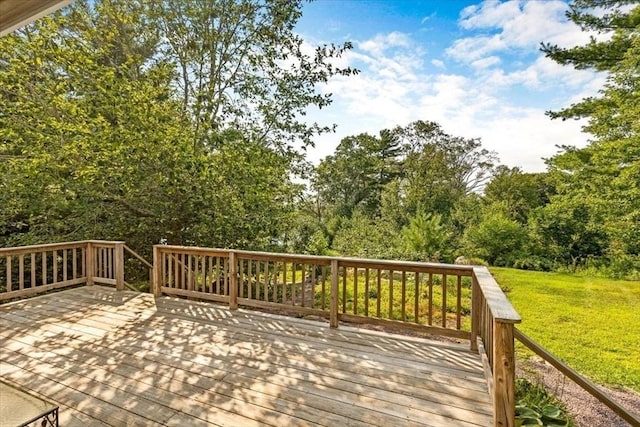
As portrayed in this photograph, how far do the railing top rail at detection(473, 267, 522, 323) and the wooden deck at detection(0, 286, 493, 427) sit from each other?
825mm

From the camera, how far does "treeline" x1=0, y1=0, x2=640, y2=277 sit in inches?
232

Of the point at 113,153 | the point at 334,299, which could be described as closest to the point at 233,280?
the point at 334,299

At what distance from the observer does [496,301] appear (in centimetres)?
206

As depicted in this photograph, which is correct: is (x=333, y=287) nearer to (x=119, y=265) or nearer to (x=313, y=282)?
(x=313, y=282)

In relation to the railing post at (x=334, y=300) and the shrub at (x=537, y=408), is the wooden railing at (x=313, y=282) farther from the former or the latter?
the shrub at (x=537, y=408)

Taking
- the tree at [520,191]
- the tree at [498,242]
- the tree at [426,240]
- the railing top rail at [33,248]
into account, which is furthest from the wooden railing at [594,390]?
the tree at [520,191]

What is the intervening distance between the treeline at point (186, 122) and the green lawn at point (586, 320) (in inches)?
68.3

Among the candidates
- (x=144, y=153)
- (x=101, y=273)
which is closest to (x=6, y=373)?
(x=101, y=273)

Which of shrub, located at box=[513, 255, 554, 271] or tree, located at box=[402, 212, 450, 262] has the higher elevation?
tree, located at box=[402, 212, 450, 262]

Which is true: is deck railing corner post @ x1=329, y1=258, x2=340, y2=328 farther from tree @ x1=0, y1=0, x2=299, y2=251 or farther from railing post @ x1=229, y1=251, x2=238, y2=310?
tree @ x1=0, y1=0, x2=299, y2=251

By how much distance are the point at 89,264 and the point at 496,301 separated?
6.47 m

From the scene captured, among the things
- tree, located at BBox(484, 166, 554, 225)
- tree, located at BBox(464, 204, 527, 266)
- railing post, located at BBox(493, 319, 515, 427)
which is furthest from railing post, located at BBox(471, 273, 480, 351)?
tree, located at BBox(484, 166, 554, 225)

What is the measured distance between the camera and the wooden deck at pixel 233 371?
2254 millimetres

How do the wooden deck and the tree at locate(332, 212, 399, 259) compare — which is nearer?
the wooden deck
